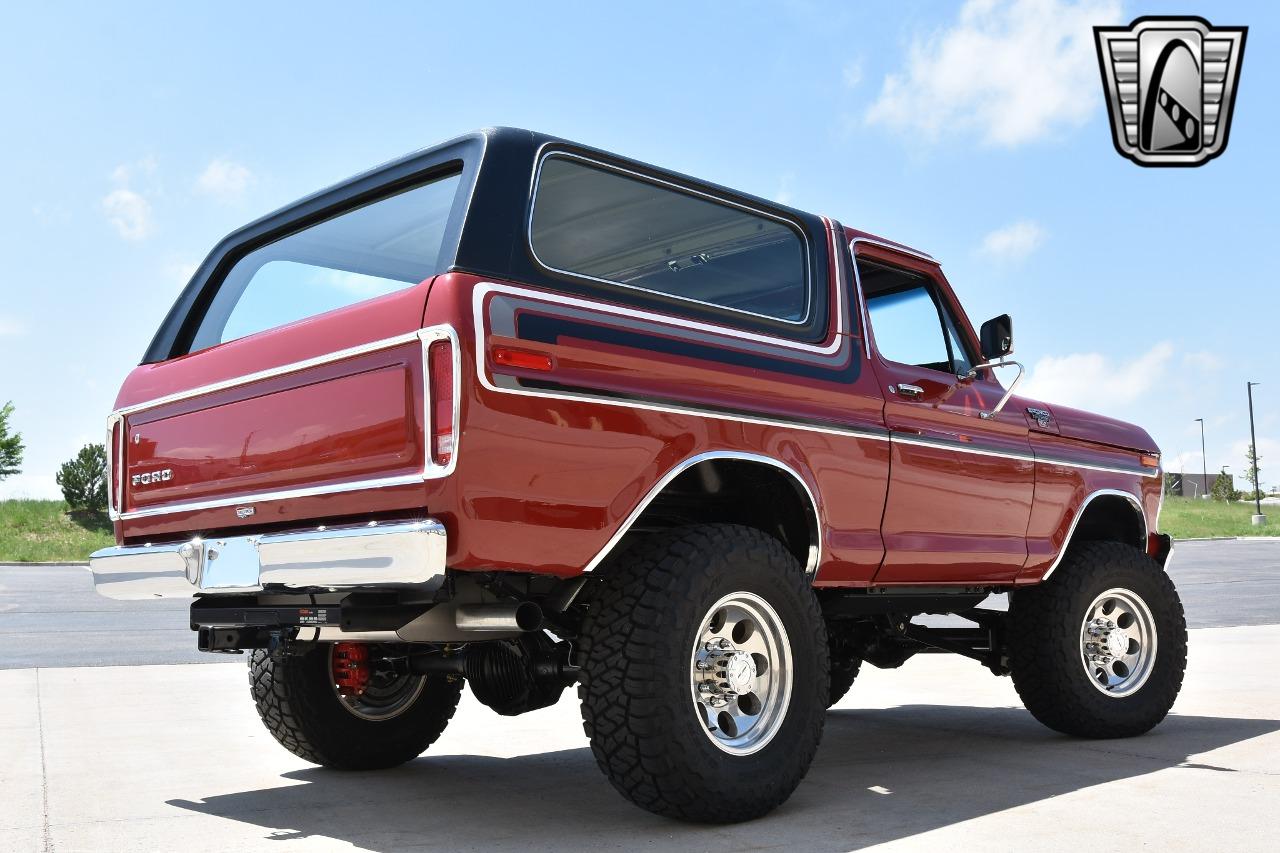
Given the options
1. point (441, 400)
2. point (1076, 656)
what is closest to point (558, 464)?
point (441, 400)

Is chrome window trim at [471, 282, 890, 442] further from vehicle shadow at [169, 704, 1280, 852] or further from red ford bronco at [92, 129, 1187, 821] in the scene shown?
vehicle shadow at [169, 704, 1280, 852]

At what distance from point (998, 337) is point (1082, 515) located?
1274 millimetres

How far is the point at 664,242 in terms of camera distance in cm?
436

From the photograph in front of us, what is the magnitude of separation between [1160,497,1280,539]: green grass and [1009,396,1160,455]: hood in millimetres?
33701

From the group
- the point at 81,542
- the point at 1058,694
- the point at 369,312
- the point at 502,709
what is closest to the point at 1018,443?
the point at 1058,694

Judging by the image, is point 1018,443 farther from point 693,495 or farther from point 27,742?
point 27,742

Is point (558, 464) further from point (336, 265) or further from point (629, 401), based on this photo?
point (336, 265)

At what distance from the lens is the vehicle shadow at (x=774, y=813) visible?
3830 mm

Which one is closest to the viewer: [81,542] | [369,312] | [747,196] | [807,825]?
[369,312]

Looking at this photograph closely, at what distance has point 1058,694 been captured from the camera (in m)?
5.58

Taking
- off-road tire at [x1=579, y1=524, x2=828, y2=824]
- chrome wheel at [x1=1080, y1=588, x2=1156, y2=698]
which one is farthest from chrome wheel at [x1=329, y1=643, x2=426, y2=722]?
chrome wheel at [x1=1080, y1=588, x2=1156, y2=698]

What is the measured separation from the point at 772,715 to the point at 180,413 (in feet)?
7.68

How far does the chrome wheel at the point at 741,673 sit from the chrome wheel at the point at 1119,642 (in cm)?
234

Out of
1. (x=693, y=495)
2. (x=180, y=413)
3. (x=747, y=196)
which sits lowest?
(x=693, y=495)
